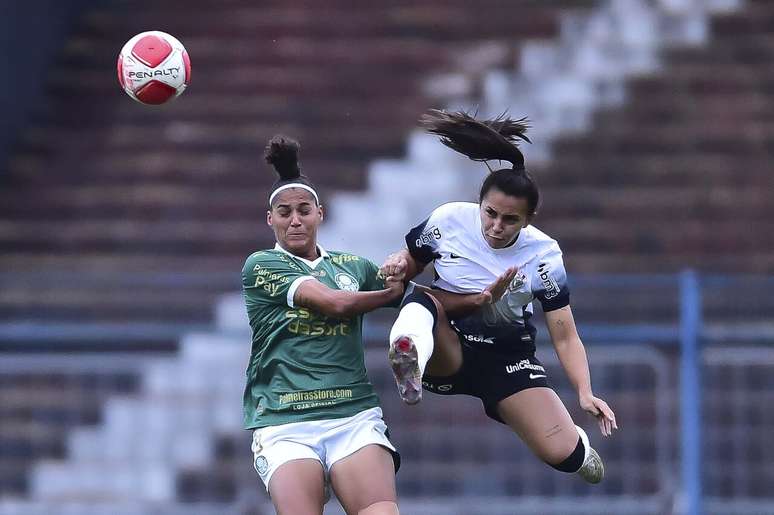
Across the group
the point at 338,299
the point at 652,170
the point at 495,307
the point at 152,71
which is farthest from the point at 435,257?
the point at 652,170

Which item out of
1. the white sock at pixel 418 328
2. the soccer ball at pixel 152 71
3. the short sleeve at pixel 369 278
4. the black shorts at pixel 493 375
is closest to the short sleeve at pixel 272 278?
the short sleeve at pixel 369 278

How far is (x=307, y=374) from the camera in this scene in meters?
5.95

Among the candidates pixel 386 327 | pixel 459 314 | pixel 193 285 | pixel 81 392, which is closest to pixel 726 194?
pixel 386 327

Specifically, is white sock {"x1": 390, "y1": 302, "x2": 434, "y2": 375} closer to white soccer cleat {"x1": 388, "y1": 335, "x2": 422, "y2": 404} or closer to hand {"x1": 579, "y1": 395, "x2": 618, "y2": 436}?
white soccer cleat {"x1": 388, "y1": 335, "x2": 422, "y2": 404}

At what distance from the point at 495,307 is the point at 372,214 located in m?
5.60

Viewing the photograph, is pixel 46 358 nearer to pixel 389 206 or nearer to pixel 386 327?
pixel 386 327

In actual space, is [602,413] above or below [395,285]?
below

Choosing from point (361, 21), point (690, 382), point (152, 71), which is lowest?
point (690, 382)

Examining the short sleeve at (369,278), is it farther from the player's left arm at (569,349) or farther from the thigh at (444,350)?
the player's left arm at (569,349)

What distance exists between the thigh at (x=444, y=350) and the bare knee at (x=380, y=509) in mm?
711

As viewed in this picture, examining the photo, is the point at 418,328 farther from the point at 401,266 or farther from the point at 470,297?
the point at 470,297

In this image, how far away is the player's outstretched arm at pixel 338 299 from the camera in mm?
5844

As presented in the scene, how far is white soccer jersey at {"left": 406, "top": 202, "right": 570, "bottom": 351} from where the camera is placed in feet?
20.6

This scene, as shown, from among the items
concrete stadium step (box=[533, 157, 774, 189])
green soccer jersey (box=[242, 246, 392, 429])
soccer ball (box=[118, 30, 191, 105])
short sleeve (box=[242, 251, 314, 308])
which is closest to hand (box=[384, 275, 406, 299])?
green soccer jersey (box=[242, 246, 392, 429])
